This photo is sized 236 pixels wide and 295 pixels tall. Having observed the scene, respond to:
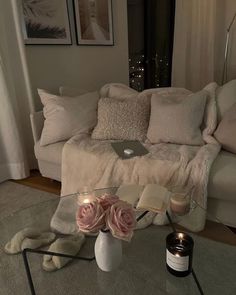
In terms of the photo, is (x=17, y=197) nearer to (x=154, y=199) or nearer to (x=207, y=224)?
(x=154, y=199)

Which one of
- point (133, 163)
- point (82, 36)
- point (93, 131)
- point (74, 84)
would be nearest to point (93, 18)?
point (82, 36)

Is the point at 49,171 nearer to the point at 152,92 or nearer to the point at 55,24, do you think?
the point at 152,92

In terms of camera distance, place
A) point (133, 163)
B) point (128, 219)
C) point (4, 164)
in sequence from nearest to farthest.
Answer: point (128, 219)
point (133, 163)
point (4, 164)

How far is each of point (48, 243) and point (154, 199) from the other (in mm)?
517

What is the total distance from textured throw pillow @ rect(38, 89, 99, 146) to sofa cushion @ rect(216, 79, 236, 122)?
1.01 metres

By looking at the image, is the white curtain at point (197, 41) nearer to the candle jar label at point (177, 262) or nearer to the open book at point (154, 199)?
the open book at point (154, 199)

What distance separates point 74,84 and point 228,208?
84.4 inches

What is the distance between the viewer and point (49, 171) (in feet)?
7.27

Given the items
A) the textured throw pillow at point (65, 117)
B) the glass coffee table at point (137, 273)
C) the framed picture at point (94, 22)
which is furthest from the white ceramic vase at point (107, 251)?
the framed picture at point (94, 22)

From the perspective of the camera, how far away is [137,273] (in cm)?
98

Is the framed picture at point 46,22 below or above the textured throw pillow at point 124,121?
above

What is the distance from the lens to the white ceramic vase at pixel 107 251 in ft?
2.91

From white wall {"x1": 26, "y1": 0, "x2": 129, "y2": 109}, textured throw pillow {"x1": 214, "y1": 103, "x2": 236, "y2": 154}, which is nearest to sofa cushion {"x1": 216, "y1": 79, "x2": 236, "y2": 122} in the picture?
textured throw pillow {"x1": 214, "y1": 103, "x2": 236, "y2": 154}

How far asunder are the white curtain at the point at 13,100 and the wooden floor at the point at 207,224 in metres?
0.10
